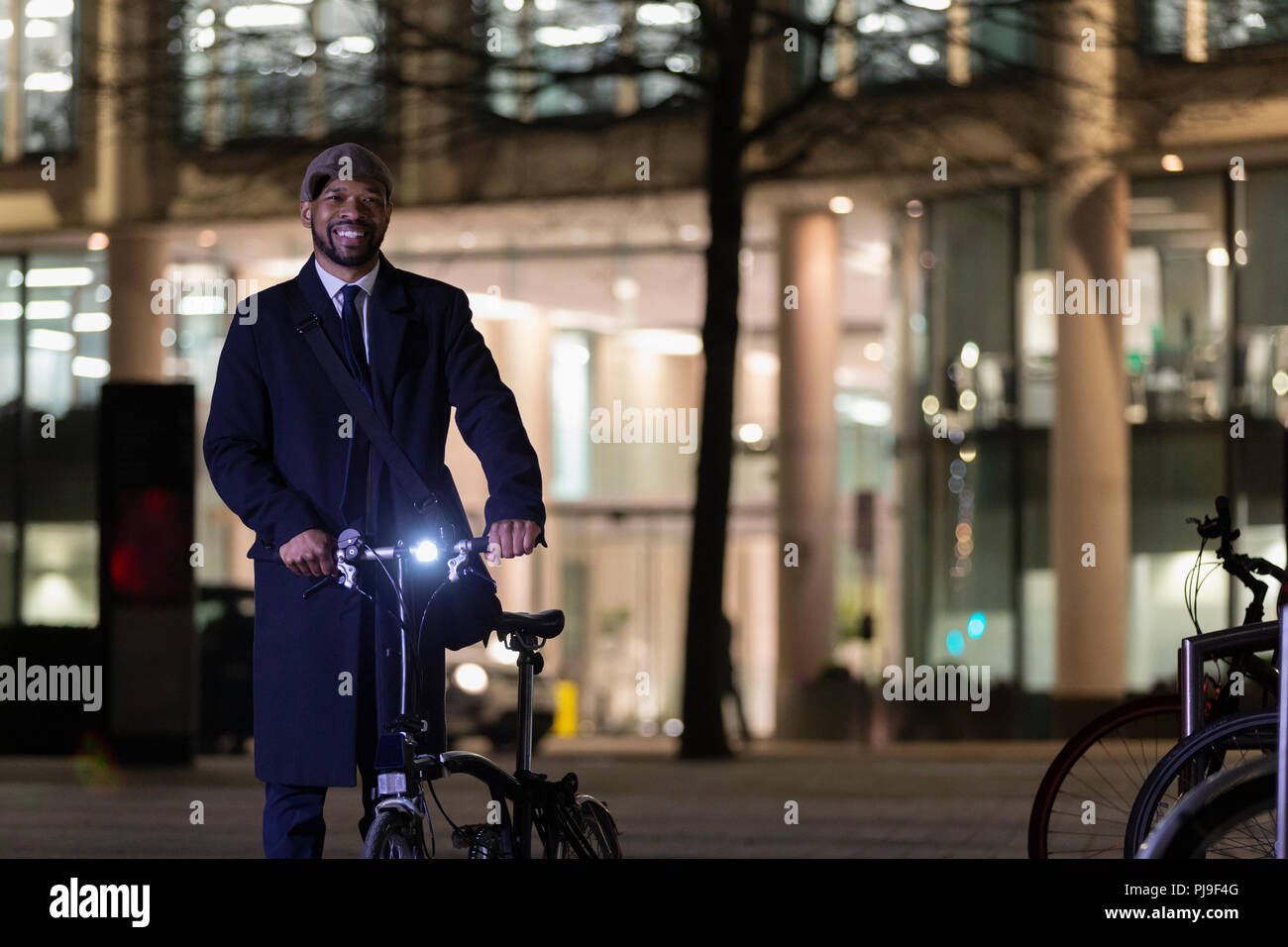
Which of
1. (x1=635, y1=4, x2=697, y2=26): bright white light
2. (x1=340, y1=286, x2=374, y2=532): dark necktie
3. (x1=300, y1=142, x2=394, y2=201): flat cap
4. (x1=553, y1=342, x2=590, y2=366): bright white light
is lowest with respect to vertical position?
(x1=340, y1=286, x2=374, y2=532): dark necktie

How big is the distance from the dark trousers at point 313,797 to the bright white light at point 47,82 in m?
18.5

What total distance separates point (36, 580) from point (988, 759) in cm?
1432

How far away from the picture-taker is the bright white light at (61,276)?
25.3 m

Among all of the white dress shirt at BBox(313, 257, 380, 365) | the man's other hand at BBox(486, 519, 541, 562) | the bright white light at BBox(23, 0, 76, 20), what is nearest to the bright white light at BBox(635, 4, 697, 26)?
the bright white light at BBox(23, 0, 76, 20)

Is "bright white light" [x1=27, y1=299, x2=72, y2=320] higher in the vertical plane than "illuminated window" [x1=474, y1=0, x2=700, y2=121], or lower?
lower

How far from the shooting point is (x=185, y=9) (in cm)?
1612

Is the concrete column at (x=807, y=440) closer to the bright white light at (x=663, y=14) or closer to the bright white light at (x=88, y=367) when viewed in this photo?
the bright white light at (x=663, y=14)

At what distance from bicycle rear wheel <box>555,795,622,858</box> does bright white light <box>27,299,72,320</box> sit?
22.0 meters

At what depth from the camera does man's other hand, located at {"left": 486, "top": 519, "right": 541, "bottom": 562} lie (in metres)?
4.33

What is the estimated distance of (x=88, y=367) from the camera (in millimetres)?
25562

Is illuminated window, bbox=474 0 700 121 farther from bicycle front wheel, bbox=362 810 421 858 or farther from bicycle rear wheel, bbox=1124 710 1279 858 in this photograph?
bicycle front wheel, bbox=362 810 421 858

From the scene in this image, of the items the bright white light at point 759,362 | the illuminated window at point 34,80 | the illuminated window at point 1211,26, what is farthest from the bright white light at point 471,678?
the bright white light at point 759,362

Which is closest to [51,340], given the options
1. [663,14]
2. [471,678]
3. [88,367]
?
[88,367]
